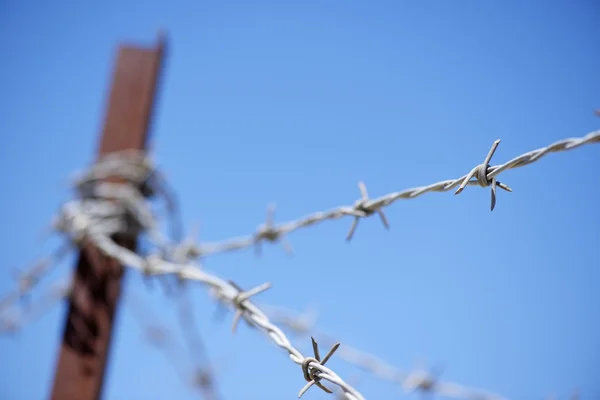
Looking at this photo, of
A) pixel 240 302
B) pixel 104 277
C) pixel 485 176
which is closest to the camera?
pixel 485 176

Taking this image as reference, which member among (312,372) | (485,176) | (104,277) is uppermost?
(104,277)

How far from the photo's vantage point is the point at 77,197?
1.57 m

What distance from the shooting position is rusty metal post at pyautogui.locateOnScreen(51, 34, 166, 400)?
54.7 inches

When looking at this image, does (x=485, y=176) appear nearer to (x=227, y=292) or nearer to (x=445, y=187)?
(x=445, y=187)

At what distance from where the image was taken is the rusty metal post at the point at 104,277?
1389 mm

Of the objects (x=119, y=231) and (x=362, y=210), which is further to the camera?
(x=119, y=231)

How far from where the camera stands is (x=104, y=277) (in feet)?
4.84

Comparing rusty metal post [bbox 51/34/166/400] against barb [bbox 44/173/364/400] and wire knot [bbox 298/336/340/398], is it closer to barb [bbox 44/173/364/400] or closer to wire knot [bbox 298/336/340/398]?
barb [bbox 44/173/364/400]

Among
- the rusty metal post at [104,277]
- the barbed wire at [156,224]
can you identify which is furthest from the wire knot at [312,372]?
the rusty metal post at [104,277]

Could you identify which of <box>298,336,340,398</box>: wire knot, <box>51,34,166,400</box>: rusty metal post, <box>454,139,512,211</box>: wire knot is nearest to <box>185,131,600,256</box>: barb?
<box>454,139,512,211</box>: wire knot

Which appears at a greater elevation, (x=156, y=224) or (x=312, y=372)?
(x=156, y=224)

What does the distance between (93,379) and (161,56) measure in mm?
793

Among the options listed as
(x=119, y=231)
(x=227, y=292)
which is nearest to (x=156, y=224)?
(x=119, y=231)

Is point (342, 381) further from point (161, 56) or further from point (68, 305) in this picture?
point (161, 56)
